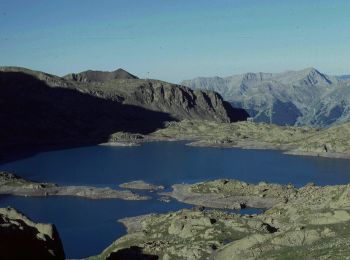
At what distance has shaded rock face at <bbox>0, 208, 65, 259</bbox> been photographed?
5894cm

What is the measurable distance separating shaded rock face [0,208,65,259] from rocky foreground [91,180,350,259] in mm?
14592

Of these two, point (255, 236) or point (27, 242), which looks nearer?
point (27, 242)

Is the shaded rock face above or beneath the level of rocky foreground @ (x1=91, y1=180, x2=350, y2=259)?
above

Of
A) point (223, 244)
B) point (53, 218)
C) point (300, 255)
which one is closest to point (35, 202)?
point (53, 218)

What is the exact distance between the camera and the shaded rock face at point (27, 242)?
58.9m

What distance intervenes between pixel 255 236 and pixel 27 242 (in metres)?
27.3

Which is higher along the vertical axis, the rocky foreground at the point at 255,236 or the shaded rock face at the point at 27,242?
the shaded rock face at the point at 27,242

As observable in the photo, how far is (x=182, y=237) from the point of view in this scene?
311ft

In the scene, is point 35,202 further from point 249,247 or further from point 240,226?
point 249,247

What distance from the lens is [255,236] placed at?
70.1 metres

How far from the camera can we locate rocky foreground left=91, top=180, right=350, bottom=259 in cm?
6412

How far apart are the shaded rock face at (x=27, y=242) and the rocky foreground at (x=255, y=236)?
14.6 meters

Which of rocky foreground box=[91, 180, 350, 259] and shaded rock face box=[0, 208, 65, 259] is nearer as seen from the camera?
shaded rock face box=[0, 208, 65, 259]

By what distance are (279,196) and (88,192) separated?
6582 cm
